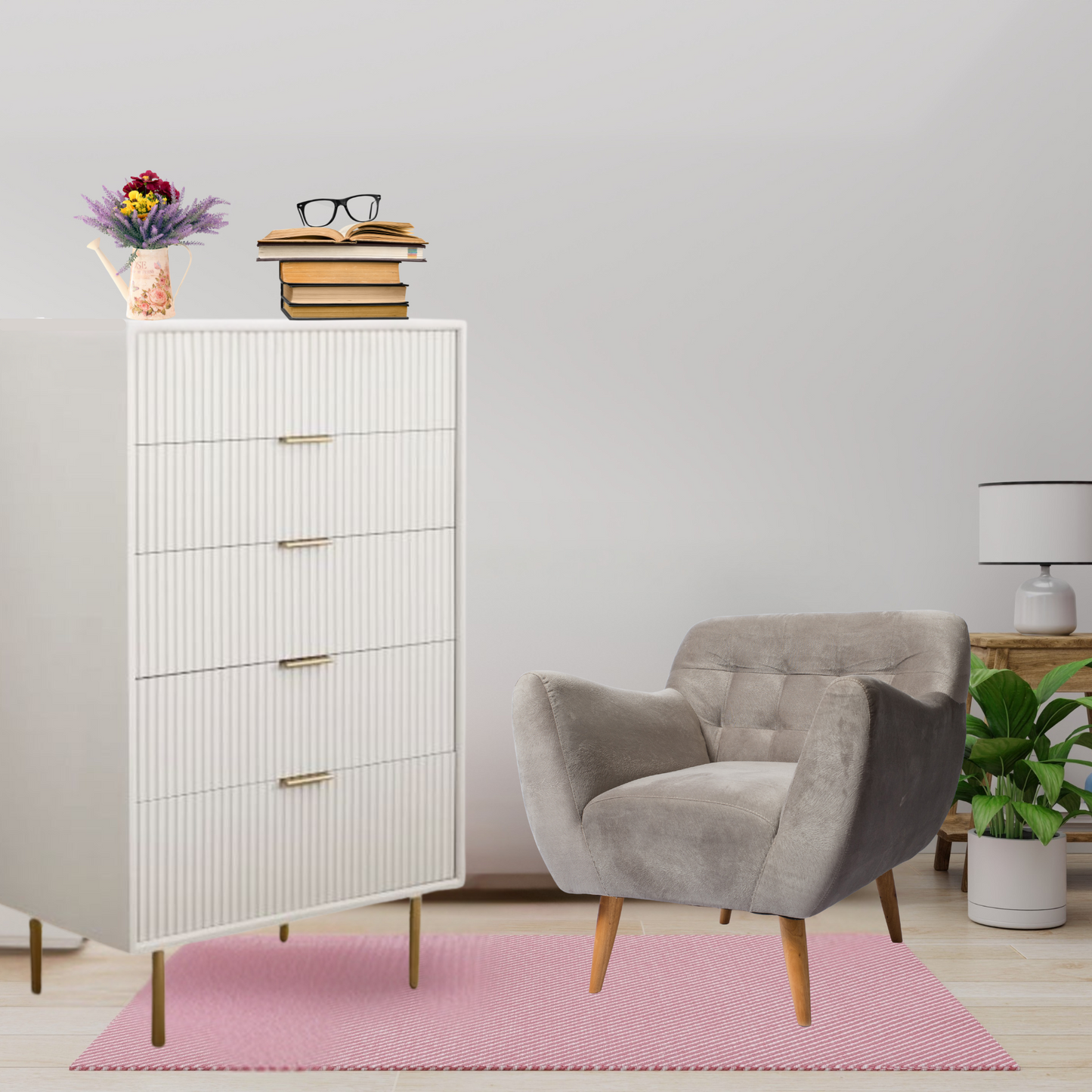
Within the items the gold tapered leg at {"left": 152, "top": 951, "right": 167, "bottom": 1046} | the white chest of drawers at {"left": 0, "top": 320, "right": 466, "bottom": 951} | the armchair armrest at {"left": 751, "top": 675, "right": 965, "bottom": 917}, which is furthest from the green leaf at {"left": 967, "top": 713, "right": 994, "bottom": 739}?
the gold tapered leg at {"left": 152, "top": 951, "right": 167, "bottom": 1046}

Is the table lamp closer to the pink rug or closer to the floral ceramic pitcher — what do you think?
the pink rug

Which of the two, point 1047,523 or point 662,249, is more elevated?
point 662,249

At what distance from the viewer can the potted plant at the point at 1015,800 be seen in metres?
2.76

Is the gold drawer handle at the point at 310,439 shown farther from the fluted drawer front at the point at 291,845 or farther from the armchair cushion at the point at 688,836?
the armchair cushion at the point at 688,836

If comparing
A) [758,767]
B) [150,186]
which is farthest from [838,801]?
[150,186]

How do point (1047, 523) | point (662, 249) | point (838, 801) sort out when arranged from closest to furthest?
point (838, 801)
point (1047, 523)
point (662, 249)

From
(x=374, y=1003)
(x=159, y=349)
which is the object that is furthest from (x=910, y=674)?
(x=159, y=349)

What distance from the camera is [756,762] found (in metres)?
2.64

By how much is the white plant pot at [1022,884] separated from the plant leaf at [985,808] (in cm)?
9

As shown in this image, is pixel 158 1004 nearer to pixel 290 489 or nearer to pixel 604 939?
pixel 604 939

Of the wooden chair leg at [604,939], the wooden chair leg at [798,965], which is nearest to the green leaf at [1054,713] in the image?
the wooden chair leg at [798,965]

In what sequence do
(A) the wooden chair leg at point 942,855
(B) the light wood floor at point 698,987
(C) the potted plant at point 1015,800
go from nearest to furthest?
(B) the light wood floor at point 698,987 < (C) the potted plant at point 1015,800 < (A) the wooden chair leg at point 942,855

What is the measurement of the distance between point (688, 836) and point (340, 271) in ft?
4.13

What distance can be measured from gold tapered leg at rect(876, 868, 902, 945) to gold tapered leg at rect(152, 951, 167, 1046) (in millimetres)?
1498
